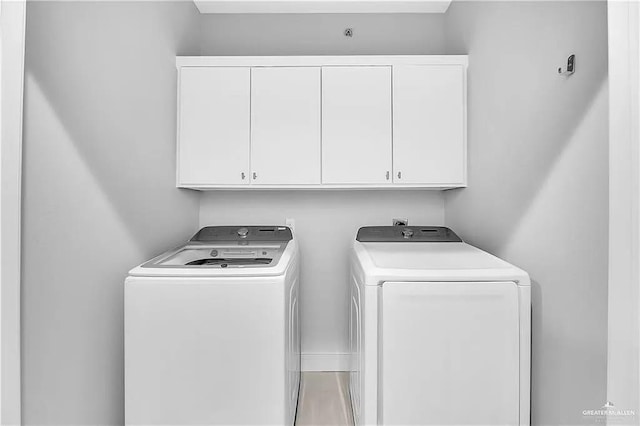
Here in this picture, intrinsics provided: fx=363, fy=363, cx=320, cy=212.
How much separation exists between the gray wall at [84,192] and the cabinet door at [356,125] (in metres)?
1.00

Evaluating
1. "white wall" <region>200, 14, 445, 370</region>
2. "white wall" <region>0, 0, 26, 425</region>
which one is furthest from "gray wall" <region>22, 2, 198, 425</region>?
"white wall" <region>200, 14, 445, 370</region>

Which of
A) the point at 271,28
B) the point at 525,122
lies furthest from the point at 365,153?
the point at 271,28

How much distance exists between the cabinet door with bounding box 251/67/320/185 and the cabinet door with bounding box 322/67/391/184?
70mm

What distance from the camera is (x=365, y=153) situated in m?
2.28

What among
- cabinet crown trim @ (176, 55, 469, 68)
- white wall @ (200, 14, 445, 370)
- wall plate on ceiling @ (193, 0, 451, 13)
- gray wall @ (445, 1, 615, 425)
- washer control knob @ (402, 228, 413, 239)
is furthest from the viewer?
white wall @ (200, 14, 445, 370)

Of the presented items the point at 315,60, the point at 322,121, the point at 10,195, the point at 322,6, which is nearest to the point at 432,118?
the point at 322,121

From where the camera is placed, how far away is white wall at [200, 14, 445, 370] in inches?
104

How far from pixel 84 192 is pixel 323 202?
5.09ft

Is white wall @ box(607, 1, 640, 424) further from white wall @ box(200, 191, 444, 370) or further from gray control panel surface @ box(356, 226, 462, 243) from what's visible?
white wall @ box(200, 191, 444, 370)

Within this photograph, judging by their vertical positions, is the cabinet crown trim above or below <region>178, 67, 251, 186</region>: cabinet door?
above

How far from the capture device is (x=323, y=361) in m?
2.67

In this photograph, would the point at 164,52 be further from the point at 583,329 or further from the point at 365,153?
the point at 583,329

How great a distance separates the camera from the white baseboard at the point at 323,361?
2.67m

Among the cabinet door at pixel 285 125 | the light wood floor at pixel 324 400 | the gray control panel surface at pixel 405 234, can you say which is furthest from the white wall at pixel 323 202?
the cabinet door at pixel 285 125
